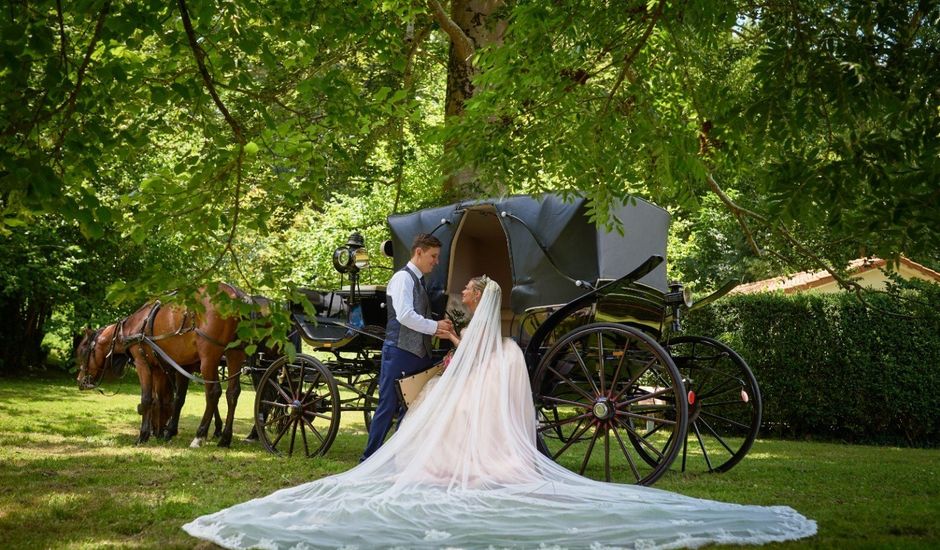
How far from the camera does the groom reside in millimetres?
7863

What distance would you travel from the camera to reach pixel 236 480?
7508 mm

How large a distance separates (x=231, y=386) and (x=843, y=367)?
8937 mm

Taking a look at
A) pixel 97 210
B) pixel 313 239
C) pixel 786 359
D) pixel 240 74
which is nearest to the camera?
pixel 97 210

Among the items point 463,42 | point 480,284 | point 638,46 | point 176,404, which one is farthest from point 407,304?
point 463,42

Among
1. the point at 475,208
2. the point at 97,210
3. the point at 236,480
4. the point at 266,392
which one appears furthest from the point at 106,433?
the point at 97,210

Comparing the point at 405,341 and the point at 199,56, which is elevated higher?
the point at 199,56

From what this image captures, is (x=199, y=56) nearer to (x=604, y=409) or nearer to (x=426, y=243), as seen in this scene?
(x=426, y=243)

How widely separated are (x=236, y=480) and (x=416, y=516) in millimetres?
2596

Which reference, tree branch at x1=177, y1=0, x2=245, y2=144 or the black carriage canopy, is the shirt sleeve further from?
tree branch at x1=177, y1=0, x2=245, y2=144

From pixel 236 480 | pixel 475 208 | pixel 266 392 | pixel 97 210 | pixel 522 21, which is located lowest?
pixel 236 480

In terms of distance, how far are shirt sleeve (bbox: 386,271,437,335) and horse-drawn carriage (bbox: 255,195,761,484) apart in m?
0.82

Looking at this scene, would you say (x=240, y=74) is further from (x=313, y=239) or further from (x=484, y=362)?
(x=313, y=239)

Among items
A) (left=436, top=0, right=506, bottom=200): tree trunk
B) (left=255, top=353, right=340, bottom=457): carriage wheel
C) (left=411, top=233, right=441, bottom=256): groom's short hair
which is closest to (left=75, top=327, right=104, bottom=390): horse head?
(left=255, top=353, right=340, bottom=457): carriage wheel

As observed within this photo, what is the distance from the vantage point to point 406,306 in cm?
780
